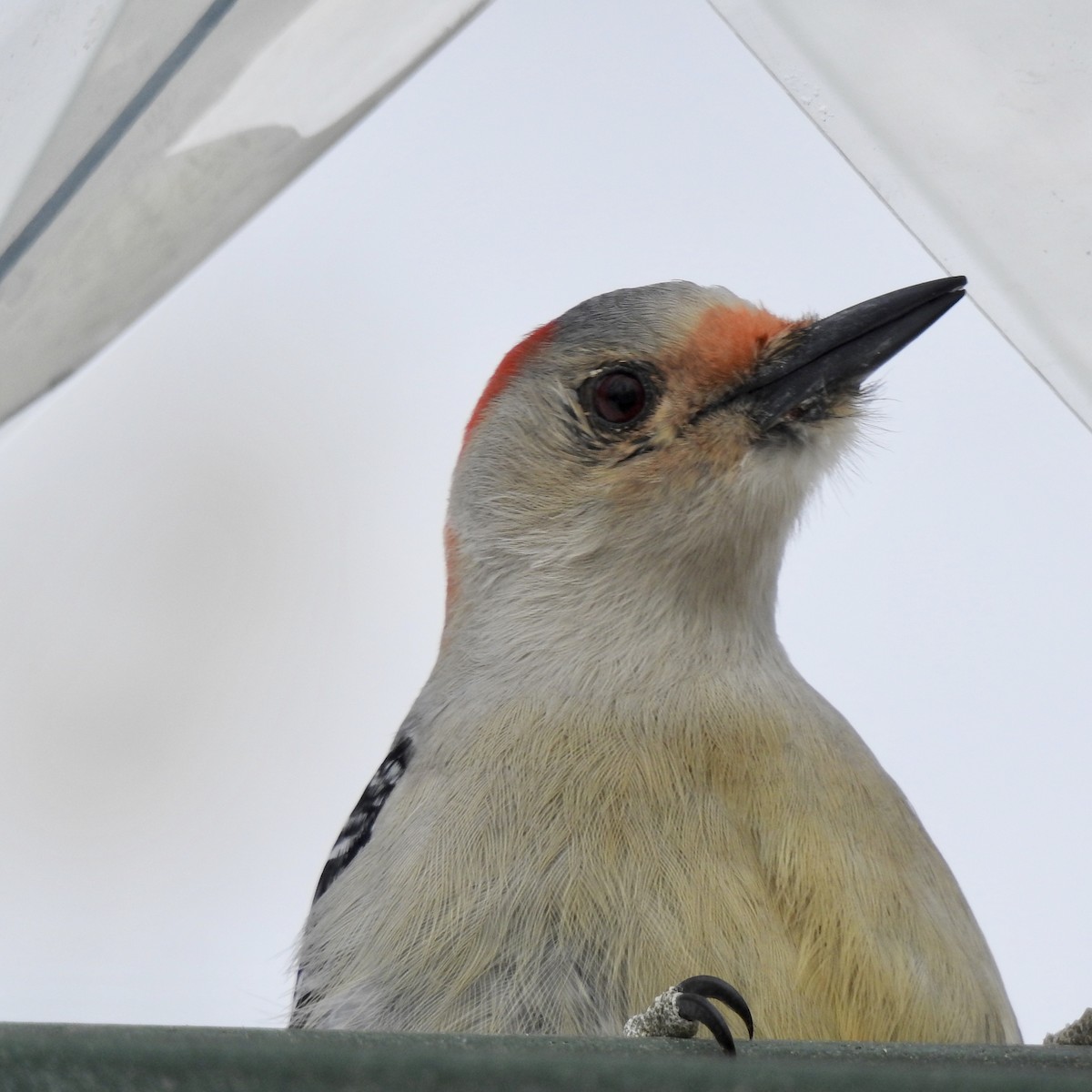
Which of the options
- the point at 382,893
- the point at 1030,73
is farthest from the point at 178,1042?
the point at 1030,73

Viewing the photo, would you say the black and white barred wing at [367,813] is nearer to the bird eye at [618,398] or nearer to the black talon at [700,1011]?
the bird eye at [618,398]

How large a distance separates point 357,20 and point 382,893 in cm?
181

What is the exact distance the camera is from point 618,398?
2.37 metres

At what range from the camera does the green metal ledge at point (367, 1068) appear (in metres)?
0.80

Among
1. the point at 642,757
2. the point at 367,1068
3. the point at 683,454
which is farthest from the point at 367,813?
the point at 367,1068

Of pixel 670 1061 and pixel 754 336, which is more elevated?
pixel 754 336

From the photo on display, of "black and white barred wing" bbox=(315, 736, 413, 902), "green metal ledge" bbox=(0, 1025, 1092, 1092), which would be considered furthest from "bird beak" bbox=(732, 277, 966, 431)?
"green metal ledge" bbox=(0, 1025, 1092, 1092)

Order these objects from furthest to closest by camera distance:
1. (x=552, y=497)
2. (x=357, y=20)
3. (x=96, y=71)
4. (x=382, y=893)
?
(x=357, y=20), (x=552, y=497), (x=96, y=71), (x=382, y=893)

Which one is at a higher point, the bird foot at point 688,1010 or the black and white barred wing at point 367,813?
the black and white barred wing at point 367,813

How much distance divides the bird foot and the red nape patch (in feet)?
4.75

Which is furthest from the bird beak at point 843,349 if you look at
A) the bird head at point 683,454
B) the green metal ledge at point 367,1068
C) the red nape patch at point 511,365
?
the green metal ledge at point 367,1068

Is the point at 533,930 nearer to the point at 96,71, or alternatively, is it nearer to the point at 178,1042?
the point at 178,1042

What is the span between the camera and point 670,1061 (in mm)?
845

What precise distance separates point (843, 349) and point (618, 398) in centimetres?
40
